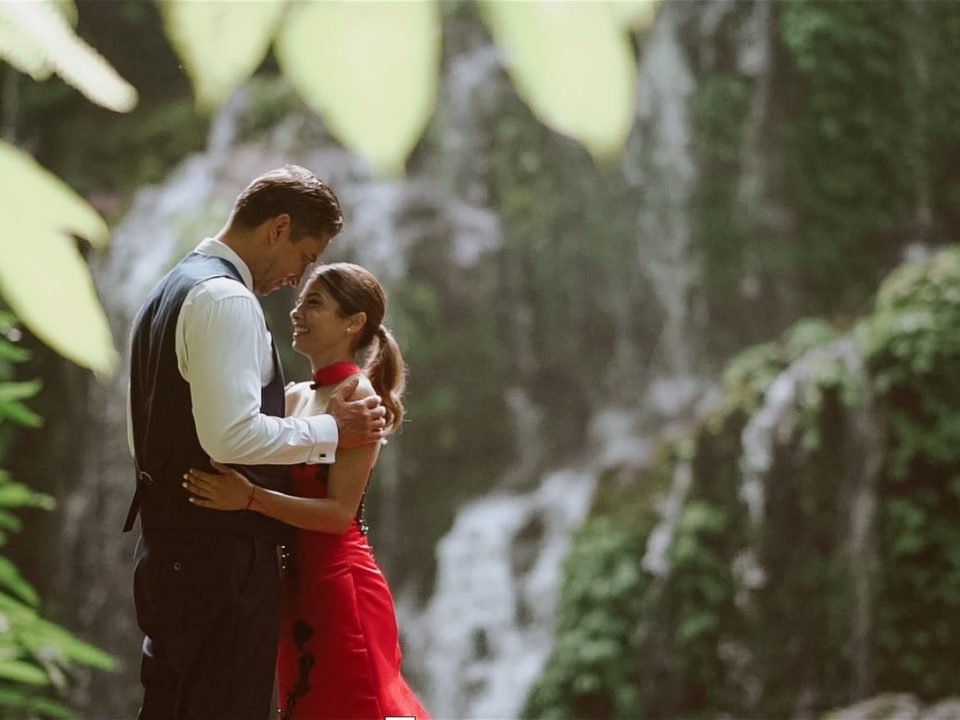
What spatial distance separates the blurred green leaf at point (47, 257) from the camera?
938mm

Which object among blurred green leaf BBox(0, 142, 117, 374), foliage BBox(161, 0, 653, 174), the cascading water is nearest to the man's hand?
blurred green leaf BBox(0, 142, 117, 374)

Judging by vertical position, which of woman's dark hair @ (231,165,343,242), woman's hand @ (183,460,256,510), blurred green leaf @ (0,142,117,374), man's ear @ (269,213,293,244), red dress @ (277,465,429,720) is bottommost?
red dress @ (277,465,429,720)

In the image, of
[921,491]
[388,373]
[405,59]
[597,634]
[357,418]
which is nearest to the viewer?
[405,59]

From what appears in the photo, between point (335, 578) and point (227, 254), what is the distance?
1.76 ft

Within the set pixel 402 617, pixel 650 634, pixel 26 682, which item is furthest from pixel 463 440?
pixel 26 682

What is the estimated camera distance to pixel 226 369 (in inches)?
56.1

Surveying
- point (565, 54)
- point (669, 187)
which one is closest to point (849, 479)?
point (669, 187)

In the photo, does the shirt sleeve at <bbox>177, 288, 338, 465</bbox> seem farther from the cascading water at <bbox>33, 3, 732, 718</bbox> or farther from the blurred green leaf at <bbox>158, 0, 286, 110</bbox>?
the cascading water at <bbox>33, 3, 732, 718</bbox>

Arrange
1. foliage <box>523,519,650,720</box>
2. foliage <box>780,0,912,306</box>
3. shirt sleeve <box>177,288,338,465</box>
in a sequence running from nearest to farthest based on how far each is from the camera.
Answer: shirt sleeve <box>177,288,338,465</box>, foliage <box>523,519,650,720</box>, foliage <box>780,0,912,306</box>

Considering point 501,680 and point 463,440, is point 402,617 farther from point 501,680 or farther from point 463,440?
point 463,440

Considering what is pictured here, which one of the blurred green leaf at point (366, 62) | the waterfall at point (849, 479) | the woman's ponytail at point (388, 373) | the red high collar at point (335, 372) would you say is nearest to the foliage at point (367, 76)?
the blurred green leaf at point (366, 62)

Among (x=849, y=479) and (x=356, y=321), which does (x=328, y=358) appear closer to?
(x=356, y=321)

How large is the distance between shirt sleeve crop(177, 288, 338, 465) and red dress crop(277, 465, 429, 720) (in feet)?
0.89

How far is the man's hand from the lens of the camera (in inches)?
65.1
